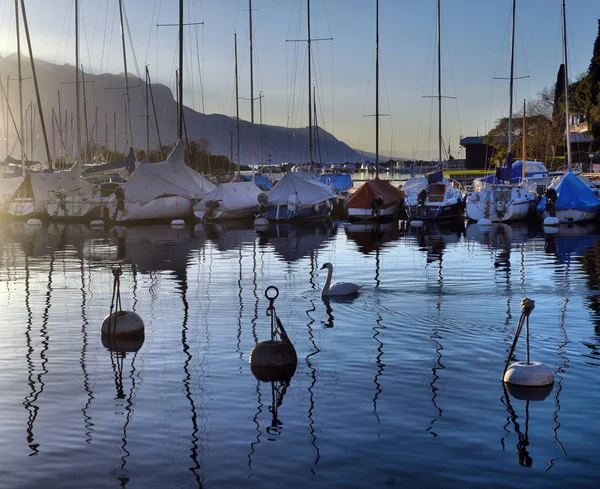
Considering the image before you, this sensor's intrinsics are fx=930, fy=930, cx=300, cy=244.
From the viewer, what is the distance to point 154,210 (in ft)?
199

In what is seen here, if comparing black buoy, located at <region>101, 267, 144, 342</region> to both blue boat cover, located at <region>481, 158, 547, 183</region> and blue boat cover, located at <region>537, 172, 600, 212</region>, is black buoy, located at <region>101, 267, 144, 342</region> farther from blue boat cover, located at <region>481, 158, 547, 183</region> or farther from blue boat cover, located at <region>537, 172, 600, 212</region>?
blue boat cover, located at <region>481, 158, 547, 183</region>

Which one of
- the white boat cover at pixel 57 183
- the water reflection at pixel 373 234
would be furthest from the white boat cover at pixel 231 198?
the white boat cover at pixel 57 183

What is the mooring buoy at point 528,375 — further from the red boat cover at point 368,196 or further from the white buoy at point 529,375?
the red boat cover at point 368,196

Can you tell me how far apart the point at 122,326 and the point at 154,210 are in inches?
1649

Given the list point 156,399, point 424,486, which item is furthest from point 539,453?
point 156,399

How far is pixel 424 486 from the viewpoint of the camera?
1053 centimetres

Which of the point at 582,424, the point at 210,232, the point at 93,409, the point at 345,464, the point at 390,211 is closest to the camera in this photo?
the point at 345,464

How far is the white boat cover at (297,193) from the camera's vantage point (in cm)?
6106

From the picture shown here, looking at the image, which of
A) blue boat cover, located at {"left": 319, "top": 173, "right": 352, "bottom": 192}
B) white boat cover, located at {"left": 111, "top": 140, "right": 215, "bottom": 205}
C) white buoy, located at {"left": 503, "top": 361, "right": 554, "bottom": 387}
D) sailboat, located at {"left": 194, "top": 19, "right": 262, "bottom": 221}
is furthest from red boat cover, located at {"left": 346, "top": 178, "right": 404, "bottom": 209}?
white buoy, located at {"left": 503, "top": 361, "right": 554, "bottom": 387}

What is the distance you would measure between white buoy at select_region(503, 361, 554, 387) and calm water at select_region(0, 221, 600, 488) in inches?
10.9

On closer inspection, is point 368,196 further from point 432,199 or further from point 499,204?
point 499,204

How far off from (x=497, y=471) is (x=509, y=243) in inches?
1311

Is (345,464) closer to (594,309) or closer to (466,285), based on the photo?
(594,309)

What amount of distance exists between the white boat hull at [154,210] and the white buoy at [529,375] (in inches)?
1867
